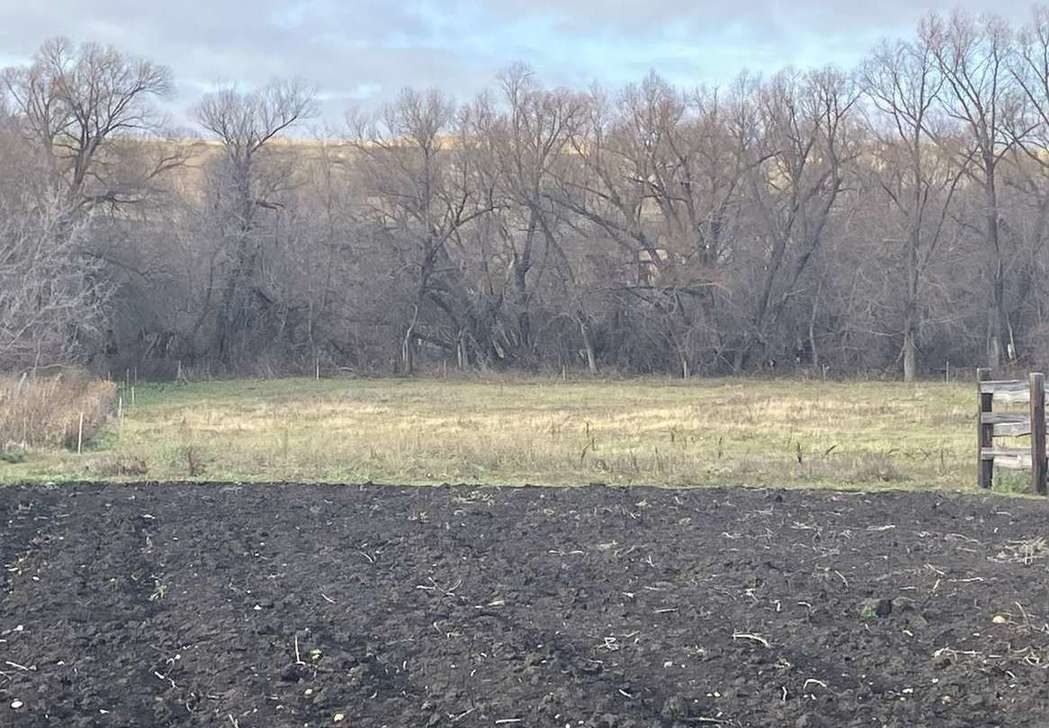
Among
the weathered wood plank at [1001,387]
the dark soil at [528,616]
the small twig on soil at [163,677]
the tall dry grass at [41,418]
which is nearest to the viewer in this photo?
the dark soil at [528,616]

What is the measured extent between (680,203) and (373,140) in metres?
14.9

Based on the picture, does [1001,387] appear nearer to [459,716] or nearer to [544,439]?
[544,439]

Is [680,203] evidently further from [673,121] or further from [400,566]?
[400,566]

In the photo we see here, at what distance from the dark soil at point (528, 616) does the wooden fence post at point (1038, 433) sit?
1292mm

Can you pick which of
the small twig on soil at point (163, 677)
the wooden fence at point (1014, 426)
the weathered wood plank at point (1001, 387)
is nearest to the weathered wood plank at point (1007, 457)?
the wooden fence at point (1014, 426)

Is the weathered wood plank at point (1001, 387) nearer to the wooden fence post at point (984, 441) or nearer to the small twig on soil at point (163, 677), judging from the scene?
the wooden fence post at point (984, 441)

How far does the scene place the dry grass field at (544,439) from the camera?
14195mm

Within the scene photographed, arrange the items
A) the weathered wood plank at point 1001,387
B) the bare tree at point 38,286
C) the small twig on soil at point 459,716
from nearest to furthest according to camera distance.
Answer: the small twig on soil at point 459,716 < the weathered wood plank at point 1001,387 < the bare tree at point 38,286

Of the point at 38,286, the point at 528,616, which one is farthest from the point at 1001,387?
the point at 38,286

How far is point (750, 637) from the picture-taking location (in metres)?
6.07

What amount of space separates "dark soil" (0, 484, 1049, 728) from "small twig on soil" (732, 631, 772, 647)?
22 mm

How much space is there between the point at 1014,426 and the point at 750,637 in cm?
734

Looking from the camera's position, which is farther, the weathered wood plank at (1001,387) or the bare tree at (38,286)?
the bare tree at (38,286)

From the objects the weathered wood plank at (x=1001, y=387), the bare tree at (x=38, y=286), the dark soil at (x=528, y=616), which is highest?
the bare tree at (x=38, y=286)
